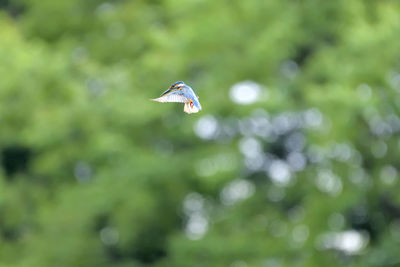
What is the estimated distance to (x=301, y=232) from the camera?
10930mm

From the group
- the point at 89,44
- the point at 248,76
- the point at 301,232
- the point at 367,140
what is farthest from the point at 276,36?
the point at 89,44

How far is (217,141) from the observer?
11.4 m

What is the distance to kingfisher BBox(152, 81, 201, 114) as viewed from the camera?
274 centimetres

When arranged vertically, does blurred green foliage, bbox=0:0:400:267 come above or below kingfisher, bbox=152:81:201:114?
above

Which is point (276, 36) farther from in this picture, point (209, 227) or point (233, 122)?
point (209, 227)

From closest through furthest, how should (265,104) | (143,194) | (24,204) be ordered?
1. (265,104)
2. (143,194)
3. (24,204)

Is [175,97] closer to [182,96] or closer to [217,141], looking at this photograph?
[182,96]

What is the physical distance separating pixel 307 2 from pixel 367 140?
1.81 metres

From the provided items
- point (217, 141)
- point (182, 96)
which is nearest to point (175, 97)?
point (182, 96)

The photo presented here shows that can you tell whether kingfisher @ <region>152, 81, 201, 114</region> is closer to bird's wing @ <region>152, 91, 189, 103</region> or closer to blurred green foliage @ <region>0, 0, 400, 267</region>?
bird's wing @ <region>152, 91, 189, 103</region>

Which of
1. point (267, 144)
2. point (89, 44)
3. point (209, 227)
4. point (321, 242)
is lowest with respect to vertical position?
point (321, 242)

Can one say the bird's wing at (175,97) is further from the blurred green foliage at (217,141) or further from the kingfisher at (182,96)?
the blurred green foliage at (217,141)

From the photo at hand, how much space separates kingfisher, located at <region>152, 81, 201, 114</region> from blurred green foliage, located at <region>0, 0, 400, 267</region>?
277 inches

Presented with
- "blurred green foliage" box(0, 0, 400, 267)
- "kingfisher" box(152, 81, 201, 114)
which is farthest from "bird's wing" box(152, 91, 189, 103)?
"blurred green foliage" box(0, 0, 400, 267)
